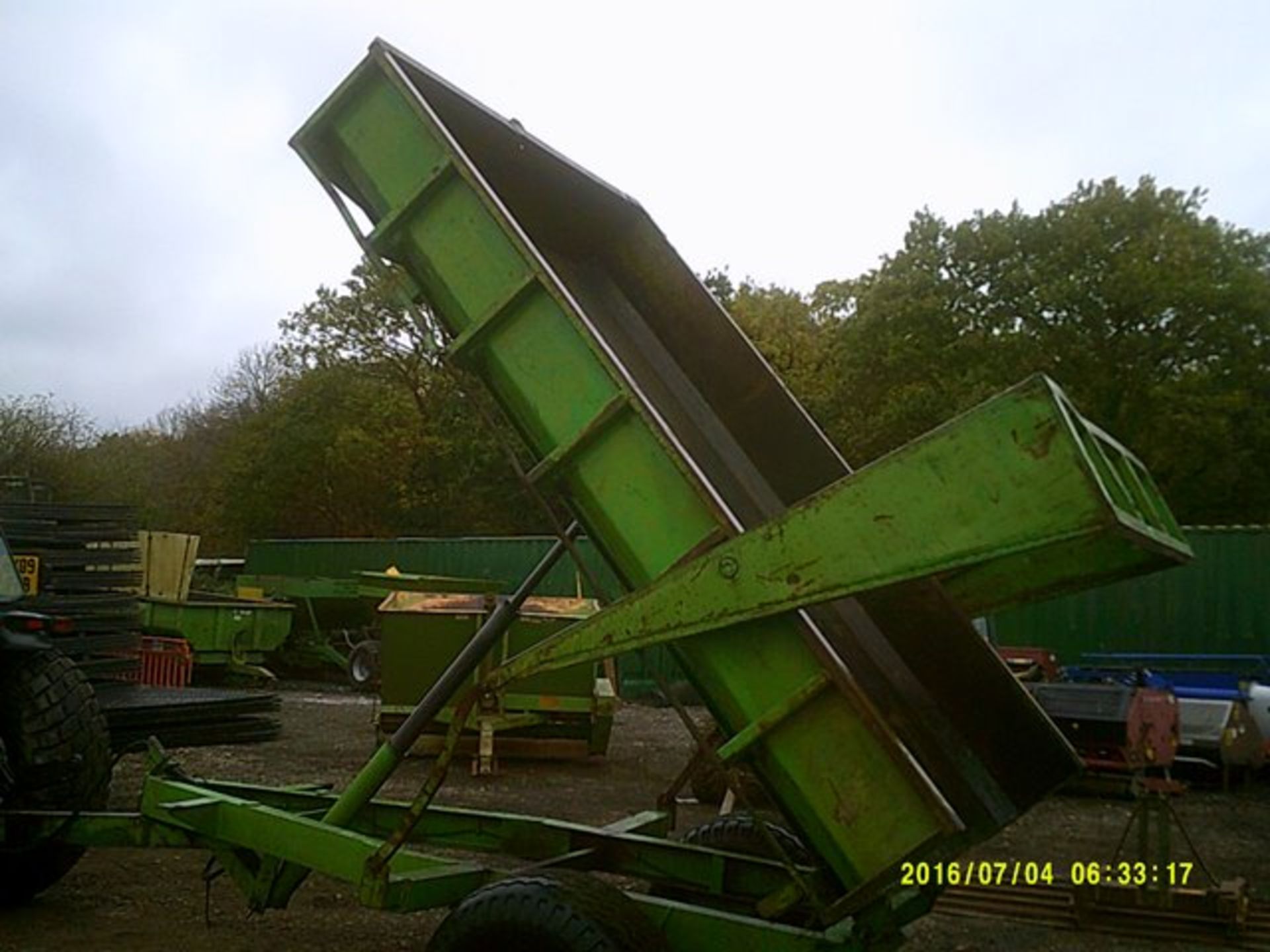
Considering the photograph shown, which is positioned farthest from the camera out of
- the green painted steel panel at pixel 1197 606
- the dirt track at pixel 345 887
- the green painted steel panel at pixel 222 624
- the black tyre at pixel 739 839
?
the green painted steel panel at pixel 222 624

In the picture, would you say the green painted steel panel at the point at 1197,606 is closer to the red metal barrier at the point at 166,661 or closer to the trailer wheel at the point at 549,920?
the red metal barrier at the point at 166,661

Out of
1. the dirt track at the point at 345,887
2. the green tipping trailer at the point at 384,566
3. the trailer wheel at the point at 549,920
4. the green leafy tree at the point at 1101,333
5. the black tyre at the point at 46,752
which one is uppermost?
the green leafy tree at the point at 1101,333

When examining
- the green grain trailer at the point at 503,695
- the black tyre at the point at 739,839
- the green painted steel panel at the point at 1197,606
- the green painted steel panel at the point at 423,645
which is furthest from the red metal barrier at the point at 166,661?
the black tyre at the point at 739,839

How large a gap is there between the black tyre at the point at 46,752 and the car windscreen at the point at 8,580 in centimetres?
70

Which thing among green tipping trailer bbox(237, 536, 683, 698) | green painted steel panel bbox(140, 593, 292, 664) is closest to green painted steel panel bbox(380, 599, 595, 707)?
green tipping trailer bbox(237, 536, 683, 698)

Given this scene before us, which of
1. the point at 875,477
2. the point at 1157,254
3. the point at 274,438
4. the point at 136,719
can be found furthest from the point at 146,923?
the point at 274,438

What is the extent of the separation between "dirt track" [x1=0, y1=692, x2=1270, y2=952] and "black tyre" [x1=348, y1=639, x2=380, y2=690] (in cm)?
352

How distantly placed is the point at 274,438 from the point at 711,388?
29.5 m

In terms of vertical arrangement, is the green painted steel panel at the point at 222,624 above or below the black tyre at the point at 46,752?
above

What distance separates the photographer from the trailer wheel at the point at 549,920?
10.9 feet

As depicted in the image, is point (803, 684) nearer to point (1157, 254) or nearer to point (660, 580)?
point (660, 580)

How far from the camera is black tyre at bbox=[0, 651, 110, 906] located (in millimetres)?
5492

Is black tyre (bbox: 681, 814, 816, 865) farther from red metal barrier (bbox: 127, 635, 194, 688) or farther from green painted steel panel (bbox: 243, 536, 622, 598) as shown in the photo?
green painted steel panel (bbox: 243, 536, 622, 598)

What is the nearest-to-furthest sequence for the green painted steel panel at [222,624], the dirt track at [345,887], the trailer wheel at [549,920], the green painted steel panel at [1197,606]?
the trailer wheel at [549,920] < the dirt track at [345,887] < the green painted steel panel at [1197,606] < the green painted steel panel at [222,624]
